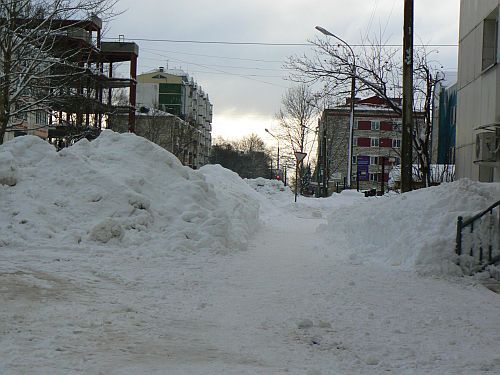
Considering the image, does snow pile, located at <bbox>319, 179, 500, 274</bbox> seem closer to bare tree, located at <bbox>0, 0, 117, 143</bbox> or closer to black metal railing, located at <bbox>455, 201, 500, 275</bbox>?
black metal railing, located at <bbox>455, 201, 500, 275</bbox>

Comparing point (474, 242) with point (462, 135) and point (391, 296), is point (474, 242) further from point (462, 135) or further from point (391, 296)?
point (462, 135)

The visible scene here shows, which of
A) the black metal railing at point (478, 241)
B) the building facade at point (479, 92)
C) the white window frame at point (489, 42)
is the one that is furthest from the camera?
the white window frame at point (489, 42)

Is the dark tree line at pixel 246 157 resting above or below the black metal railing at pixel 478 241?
above

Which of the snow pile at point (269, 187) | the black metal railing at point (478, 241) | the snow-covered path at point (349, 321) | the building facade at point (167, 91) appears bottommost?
the snow-covered path at point (349, 321)

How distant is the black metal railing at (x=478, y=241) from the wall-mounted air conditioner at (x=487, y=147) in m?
3.25

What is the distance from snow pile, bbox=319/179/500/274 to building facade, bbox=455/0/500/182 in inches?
72.2

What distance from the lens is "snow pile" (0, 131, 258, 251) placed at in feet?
33.1

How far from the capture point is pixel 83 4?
17438mm

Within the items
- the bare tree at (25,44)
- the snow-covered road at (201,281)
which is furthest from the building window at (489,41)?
the bare tree at (25,44)

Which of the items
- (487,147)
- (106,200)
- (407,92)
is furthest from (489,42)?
(106,200)

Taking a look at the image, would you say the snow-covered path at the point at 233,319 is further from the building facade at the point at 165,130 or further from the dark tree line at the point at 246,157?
the dark tree line at the point at 246,157

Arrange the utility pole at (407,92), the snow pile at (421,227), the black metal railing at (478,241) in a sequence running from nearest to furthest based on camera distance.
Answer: the black metal railing at (478,241), the snow pile at (421,227), the utility pole at (407,92)

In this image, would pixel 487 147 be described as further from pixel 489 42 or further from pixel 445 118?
pixel 445 118

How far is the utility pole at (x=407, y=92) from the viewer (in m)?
13.9
